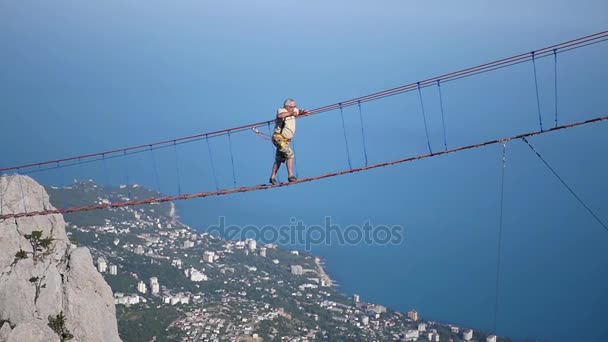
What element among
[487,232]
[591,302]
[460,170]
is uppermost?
[460,170]

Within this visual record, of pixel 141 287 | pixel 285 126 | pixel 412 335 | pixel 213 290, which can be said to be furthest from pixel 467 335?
pixel 285 126

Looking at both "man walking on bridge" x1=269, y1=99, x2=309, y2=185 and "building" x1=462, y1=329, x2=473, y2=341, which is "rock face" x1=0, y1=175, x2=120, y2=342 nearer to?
"man walking on bridge" x1=269, y1=99, x2=309, y2=185

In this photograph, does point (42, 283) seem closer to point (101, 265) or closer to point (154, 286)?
point (101, 265)

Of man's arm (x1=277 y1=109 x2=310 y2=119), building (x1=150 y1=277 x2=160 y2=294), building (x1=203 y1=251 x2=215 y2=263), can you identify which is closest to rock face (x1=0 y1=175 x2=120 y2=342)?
man's arm (x1=277 y1=109 x2=310 y2=119)

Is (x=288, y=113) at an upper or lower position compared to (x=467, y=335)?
upper

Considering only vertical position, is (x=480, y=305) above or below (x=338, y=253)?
below

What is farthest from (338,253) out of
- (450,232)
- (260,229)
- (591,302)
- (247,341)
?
(247,341)

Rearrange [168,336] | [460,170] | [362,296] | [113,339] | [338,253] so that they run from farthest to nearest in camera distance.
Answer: [460,170] → [338,253] → [362,296] → [168,336] → [113,339]

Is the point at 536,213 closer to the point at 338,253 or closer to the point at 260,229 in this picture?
the point at 338,253

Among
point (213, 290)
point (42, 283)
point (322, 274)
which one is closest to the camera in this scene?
point (42, 283)
